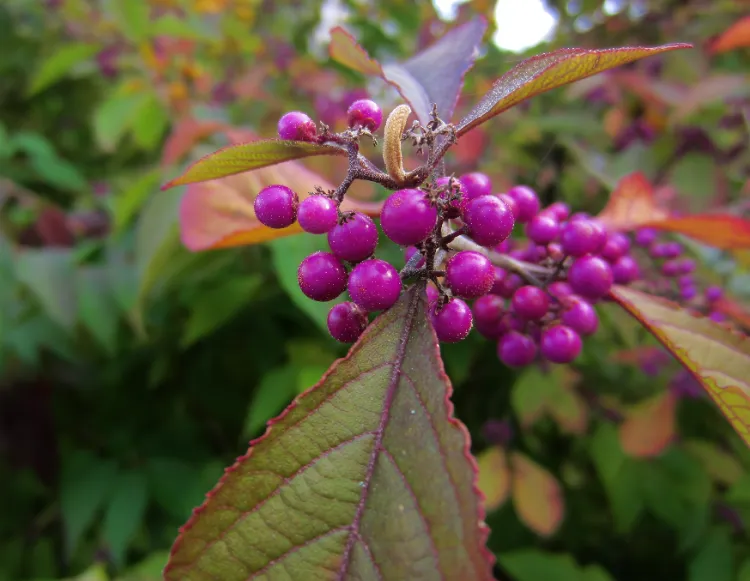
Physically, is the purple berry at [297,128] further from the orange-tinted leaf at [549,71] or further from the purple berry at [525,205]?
the purple berry at [525,205]

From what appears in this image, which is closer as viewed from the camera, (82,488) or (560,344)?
(560,344)

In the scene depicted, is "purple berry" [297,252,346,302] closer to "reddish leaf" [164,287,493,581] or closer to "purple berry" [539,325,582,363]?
"reddish leaf" [164,287,493,581]

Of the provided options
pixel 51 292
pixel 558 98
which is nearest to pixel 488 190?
pixel 51 292

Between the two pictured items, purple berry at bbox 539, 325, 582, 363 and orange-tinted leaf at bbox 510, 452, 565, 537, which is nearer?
purple berry at bbox 539, 325, 582, 363

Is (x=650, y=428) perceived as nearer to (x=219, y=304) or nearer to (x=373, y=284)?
(x=219, y=304)

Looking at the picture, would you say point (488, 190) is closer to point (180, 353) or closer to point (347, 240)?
point (347, 240)

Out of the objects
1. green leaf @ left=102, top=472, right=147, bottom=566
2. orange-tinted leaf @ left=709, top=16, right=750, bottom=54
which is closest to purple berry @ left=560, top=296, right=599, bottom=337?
orange-tinted leaf @ left=709, top=16, right=750, bottom=54

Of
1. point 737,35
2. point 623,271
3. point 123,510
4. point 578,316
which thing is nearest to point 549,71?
point 578,316
